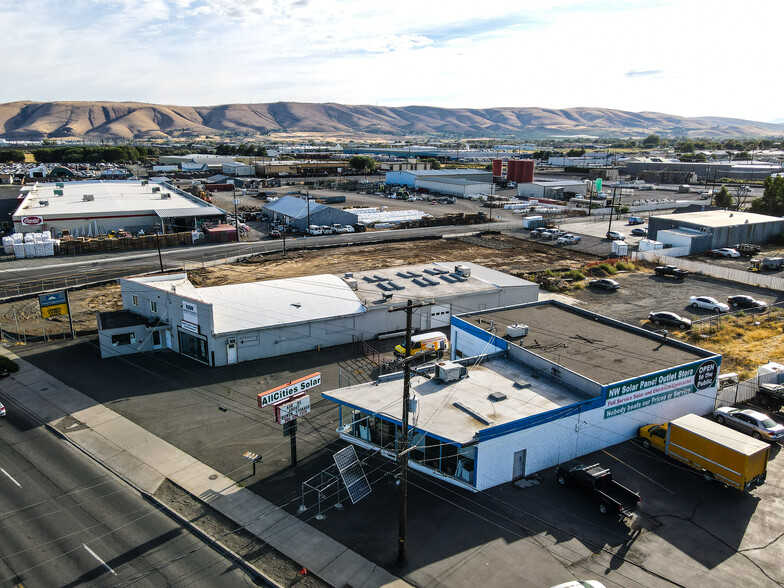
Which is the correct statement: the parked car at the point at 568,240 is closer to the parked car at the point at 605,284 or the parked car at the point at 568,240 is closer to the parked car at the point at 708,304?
the parked car at the point at 605,284

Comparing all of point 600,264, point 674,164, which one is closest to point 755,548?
point 600,264

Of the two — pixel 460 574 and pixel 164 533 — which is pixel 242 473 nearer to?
pixel 164 533

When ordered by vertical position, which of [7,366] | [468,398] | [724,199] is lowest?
[7,366]

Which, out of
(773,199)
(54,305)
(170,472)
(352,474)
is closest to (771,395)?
(352,474)

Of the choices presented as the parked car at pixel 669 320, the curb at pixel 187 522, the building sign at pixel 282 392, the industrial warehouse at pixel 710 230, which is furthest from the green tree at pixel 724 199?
the curb at pixel 187 522

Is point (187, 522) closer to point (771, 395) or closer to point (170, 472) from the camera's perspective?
point (170, 472)
